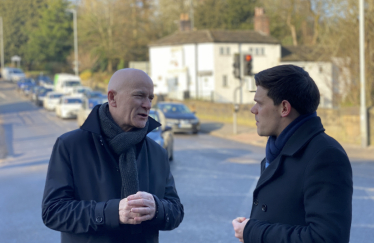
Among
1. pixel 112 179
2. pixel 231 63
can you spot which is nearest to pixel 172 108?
pixel 112 179

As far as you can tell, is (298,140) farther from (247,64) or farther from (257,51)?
(257,51)

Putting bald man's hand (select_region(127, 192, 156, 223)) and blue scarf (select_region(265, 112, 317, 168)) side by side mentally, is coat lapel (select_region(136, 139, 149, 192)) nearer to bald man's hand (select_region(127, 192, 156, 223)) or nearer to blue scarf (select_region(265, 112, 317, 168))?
bald man's hand (select_region(127, 192, 156, 223))

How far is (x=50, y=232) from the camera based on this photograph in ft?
23.1

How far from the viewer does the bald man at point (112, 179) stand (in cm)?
271

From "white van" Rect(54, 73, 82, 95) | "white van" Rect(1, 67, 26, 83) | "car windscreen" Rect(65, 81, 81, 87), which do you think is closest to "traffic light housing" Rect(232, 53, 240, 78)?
"white van" Rect(54, 73, 82, 95)

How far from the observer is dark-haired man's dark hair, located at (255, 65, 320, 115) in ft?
8.43

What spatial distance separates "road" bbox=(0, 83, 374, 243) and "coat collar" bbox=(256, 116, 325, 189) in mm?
4219

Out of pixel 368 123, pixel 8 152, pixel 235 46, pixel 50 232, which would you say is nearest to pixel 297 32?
pixel 235 46

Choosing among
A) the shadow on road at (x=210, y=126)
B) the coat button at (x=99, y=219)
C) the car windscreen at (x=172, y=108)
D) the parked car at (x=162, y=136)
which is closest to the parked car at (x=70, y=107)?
the car windscreen at (x=172, y=108)

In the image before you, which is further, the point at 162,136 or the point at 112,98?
the point at 162,136

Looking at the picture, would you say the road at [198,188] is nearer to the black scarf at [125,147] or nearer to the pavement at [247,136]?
the pavement at [247,136]

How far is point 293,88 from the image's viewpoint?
2.57 meters

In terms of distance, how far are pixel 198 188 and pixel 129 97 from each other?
752 centimetres

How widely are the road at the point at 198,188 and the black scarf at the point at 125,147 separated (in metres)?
3.99
